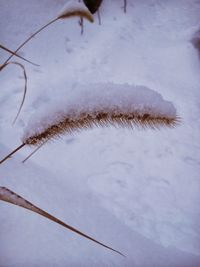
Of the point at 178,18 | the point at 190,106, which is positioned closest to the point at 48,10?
the point at 178,18

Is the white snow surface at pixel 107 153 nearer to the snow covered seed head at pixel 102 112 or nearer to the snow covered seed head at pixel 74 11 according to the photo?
the snow covered seed head at pixel 102 112

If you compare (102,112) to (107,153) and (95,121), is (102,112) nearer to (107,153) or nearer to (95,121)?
(95,121)

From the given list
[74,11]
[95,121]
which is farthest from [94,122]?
[74,11]

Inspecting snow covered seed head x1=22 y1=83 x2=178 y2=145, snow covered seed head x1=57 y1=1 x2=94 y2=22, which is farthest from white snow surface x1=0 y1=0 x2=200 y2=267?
snow covered seed head x1=57 y1=1 x2=94 y2=22

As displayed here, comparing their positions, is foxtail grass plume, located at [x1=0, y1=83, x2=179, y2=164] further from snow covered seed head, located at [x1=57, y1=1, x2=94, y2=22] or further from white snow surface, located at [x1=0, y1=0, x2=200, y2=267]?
snow covered seed head, located at [x1=57, y1=1, x2=94, y2=22]

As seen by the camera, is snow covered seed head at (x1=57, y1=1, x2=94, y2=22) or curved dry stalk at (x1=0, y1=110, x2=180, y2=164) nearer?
curved dry stalk at (x1=0, y1=110, x2=180, y2=164)
